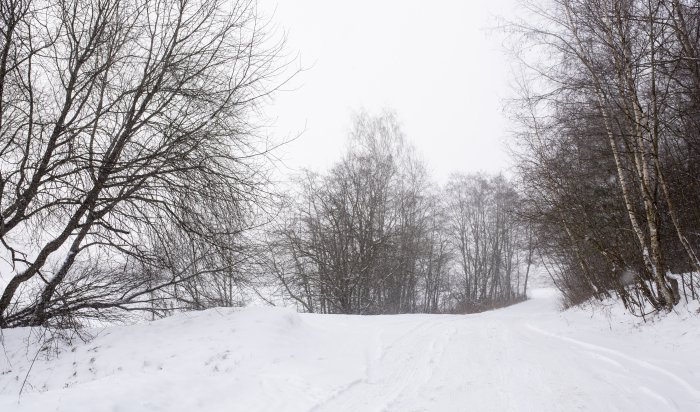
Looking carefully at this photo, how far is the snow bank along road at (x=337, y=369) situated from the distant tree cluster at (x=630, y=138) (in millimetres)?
1664

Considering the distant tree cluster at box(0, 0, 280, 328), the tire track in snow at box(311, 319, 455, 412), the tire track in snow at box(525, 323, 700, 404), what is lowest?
the tire track in snow at box(525, 323, 700, 404)

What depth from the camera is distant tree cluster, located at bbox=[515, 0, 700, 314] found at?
23.6 ft

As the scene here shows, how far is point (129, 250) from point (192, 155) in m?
1.92

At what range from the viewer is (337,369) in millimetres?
5703

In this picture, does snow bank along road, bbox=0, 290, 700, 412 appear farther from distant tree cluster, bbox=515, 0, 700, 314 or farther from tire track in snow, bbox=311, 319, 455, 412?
distant tree cluster, bbox=515, 0, 700, 314

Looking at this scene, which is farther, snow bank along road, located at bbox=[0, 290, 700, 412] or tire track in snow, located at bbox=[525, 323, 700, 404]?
tire track in snow, located at bbox=[525, 323, 700, 404]

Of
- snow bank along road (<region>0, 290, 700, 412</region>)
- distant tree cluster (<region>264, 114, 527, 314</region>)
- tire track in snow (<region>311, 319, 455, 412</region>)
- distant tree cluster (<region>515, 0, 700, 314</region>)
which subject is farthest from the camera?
distant tree cluster (<region>264, 114, 527, 314</region>)

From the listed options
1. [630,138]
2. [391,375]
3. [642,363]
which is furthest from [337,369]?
[630,138]

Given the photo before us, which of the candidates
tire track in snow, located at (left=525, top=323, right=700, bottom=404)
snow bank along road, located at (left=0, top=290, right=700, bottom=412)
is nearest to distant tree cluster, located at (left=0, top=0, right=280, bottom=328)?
snow bank along road, located at (left=0, top=290, right=700, bottom=412)

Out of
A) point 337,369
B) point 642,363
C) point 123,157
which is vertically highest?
point 123,157

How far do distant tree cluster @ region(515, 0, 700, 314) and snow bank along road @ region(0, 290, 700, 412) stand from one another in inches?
65.5

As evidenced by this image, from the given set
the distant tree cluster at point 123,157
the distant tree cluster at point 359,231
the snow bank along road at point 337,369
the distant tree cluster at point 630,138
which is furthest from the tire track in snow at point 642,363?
the distant tree cluster at point 359,231

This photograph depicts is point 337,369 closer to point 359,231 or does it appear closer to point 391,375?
point 391,375

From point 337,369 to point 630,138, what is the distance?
7534 millimetres
